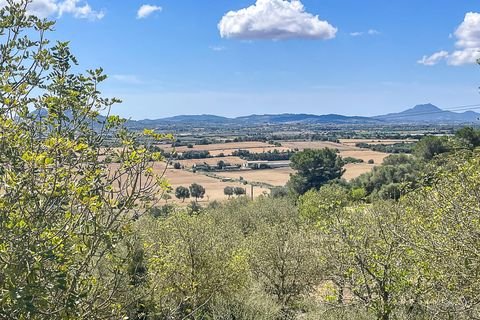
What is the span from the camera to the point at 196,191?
2798 inches

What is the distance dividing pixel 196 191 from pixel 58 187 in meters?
66.6

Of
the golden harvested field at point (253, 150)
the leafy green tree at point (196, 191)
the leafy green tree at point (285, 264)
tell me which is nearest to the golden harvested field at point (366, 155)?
the golden harvested field at point (253, 150)

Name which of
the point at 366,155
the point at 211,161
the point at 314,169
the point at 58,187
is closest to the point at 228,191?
the point at 314,169

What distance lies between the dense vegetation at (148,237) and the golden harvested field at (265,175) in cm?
6223

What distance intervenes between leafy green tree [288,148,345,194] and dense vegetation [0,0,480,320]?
49495 mm

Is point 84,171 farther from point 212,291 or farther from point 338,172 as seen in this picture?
point 338,172

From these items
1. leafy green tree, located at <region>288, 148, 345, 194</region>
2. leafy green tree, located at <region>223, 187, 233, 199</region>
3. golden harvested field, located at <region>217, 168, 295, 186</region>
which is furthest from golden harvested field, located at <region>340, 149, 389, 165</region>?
leafy green tree, located at <region>223, 187, 233, 199</region>

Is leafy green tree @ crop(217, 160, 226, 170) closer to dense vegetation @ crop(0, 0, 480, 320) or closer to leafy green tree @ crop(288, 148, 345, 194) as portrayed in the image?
leafy green tree @ crop(288, 148, 345, 194)

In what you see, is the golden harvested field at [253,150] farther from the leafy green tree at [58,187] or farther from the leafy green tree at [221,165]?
the leafy green tree at [58,187]

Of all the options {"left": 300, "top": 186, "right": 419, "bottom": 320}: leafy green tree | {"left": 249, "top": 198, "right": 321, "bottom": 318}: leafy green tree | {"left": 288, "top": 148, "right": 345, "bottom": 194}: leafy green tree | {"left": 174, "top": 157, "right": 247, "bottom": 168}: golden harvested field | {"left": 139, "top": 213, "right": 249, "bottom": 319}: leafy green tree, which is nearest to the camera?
{"left": 300, "top": 186, "right": 419, "bottom": 320}: leafy green tree

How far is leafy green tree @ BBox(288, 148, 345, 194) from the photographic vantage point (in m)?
71.8

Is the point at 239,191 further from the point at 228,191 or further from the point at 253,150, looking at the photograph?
the point at 253,150

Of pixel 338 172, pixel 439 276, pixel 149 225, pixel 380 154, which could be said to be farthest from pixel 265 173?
pixel 439 276

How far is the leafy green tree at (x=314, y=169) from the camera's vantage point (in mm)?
71812
